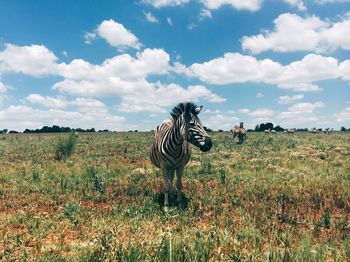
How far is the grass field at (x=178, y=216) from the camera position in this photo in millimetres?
5254

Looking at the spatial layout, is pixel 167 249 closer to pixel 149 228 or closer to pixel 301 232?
pixel 149 228

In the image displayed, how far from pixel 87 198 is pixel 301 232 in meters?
6.42

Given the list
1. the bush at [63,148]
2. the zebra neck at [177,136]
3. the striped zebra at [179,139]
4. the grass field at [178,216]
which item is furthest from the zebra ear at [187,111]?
the bush at [63,148]

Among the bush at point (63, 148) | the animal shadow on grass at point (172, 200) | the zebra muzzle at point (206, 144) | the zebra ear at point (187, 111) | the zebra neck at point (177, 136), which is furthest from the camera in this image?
the bush at point (63, 148)

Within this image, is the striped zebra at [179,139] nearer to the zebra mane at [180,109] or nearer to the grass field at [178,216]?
the zebra mane at [180,109]

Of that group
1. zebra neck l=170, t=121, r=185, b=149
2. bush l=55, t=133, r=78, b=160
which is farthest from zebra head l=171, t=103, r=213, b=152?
bush l=55, t=133, r=78, b=160

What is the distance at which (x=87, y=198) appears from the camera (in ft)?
34.1

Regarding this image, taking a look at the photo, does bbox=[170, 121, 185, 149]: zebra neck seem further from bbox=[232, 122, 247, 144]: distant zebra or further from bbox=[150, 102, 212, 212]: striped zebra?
bbox=[232, 122, 247, 144]: distant zebra

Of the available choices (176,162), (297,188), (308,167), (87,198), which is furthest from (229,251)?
(308,167)

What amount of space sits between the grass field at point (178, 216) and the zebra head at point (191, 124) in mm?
1954

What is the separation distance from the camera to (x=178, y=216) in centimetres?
829

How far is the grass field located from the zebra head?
1.95m

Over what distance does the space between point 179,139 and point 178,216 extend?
6.96 feet

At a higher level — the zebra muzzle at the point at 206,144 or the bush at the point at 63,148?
the zebra muzzle at the point at 206,144
